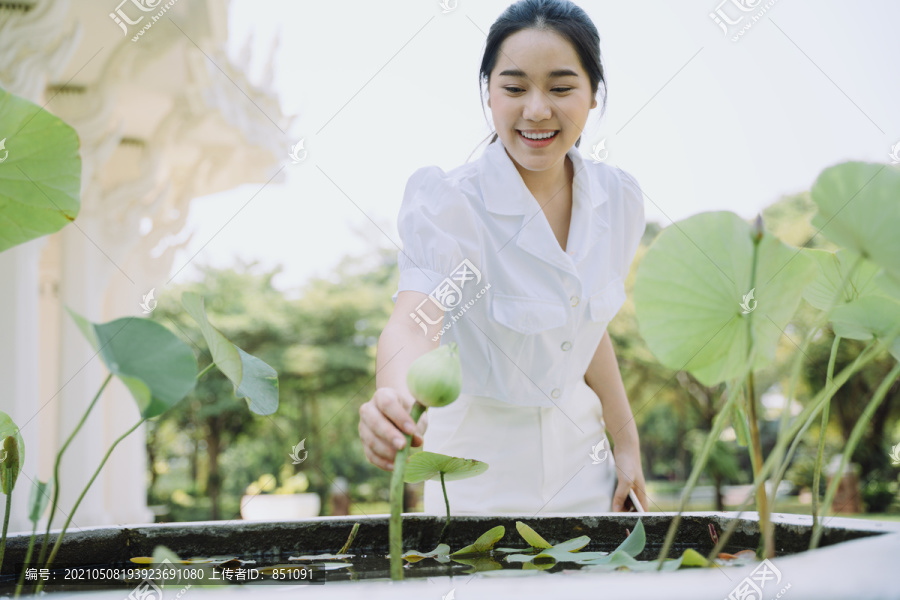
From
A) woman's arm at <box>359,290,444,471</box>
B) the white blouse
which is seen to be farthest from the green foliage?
woman's arm at <box>359,290,444,471</box>

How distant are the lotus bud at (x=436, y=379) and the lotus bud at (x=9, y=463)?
28 centimetres

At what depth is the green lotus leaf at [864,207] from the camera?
0.38m

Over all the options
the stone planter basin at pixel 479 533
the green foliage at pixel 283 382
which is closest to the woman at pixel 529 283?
the stone planter basin at pixel 479 533

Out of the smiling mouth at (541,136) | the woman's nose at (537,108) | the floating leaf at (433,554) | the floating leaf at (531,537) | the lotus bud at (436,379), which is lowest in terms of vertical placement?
the floating leaf at (433,554)

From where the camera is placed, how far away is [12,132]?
48 cm

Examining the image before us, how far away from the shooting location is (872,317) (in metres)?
0.49

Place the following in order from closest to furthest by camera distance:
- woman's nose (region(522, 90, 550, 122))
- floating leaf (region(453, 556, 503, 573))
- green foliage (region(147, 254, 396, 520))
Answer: floating leaf (region(453, 556, 503, 573))
woman's nose (region(522, 90, 550, 122))
green foliage (region(147, 254, 396, 520))

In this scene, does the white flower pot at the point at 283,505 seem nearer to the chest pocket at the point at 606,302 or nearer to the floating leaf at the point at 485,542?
the chest pocket at the point at 606,302

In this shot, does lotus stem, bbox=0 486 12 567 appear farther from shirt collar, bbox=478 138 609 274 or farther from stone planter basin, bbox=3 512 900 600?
shirt collar, bbox=478 138 609 274

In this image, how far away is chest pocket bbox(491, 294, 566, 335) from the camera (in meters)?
1.11

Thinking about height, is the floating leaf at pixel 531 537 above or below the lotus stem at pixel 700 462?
below

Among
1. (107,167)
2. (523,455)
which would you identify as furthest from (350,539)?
(107,167)

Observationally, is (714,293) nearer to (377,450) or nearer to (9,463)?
(377,450)

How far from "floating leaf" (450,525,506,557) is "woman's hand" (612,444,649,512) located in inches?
23.1
